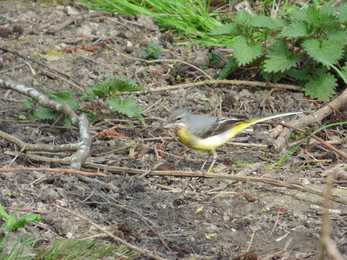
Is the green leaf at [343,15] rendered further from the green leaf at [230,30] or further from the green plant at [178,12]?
the green plant at [178,12]

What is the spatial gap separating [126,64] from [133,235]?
504 cm

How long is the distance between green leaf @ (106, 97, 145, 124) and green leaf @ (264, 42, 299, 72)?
2115mm

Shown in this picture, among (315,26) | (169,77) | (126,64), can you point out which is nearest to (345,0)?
(315,26)

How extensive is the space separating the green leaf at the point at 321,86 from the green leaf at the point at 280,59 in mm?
466

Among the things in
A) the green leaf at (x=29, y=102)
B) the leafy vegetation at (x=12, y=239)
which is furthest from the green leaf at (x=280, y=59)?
the leafy vegetation at (x=12, y=239)

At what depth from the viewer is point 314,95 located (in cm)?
782

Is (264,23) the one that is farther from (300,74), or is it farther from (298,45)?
(300,74)

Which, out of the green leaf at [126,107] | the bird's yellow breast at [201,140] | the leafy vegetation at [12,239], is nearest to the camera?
the leafy vegetation at [12,239]

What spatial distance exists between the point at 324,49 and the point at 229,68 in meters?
1.60

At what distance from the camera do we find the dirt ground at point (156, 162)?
15.0 feet

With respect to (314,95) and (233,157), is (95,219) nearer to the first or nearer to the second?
(233,157)

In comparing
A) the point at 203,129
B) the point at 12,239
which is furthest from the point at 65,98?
the point at 12,239

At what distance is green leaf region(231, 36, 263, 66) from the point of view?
775 centimetres

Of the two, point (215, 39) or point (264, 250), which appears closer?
point (264, 250)
